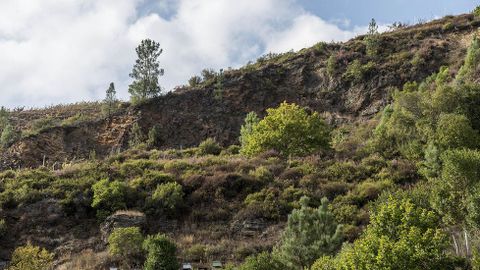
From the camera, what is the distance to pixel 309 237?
53.9 feet

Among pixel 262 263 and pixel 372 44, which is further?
pixel 372 44

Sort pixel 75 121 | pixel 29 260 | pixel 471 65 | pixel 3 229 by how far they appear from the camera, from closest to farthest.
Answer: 1. pixel 29 260
2. pixel 3 229
3. pixel 471 65
4. pixel 75 121

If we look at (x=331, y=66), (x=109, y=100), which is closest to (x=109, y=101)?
(x=109, y=100)

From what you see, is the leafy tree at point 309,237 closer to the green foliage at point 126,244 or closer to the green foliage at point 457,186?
the green foliage at point 457,186

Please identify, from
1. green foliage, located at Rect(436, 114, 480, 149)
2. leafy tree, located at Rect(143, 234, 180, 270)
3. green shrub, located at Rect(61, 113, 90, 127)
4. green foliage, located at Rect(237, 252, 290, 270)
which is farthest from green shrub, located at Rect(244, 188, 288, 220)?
green shrub, located at Rect(61, 113, 90, 127)

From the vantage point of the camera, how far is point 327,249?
53.3ft

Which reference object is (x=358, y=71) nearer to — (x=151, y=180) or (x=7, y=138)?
(x=151, y=180)

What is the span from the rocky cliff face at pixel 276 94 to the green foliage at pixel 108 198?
59.2 feet

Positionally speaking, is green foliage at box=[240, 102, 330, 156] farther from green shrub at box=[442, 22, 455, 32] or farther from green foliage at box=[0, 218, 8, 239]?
green shrub at box=[442, 22, 455, 32]

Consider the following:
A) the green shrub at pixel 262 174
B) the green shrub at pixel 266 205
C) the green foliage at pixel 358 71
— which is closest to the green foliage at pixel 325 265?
the green shrub at pixel 266 205

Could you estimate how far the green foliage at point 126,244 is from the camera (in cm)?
1933

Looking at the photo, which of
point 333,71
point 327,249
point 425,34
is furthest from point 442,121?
point 425,34

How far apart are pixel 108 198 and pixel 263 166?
9606 millimetres

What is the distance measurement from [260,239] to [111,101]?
32715 millimetres
